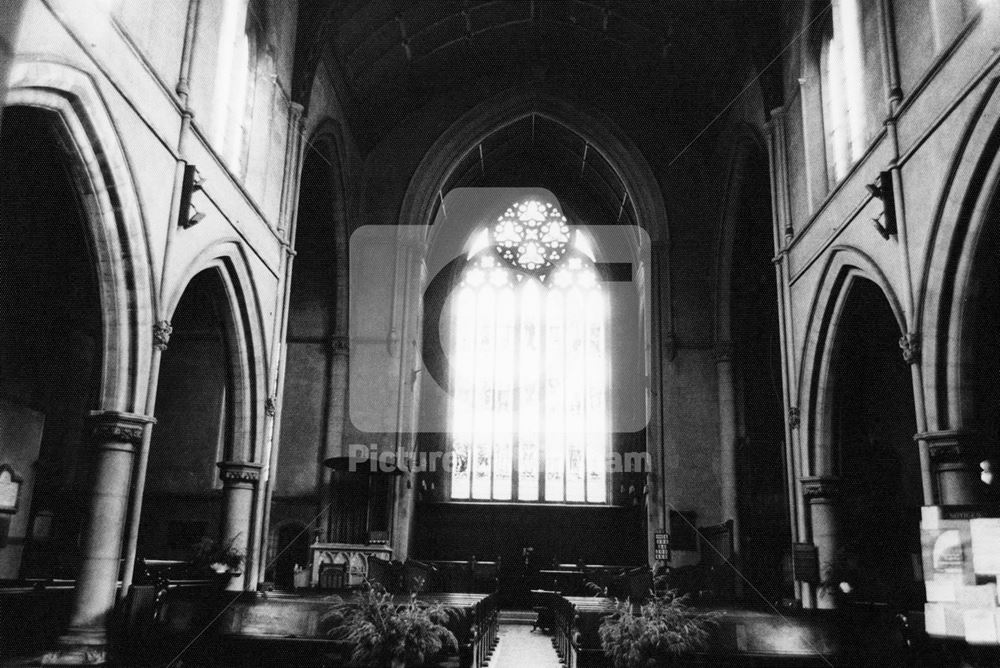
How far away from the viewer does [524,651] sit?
13766mm

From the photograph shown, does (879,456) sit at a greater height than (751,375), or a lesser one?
lesser

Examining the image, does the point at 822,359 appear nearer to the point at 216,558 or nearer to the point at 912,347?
the point at 912,347

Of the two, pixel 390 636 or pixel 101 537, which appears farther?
pixel 101 537

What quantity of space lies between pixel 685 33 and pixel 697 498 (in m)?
10.1

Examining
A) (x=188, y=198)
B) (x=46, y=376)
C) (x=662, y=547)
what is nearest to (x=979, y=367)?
(x=188, y=198)

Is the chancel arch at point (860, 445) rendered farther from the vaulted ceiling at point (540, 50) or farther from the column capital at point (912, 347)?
the vaulted ceiling at point (540, 50)

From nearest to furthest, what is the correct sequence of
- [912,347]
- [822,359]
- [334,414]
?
[912,347] → [822,359] → [334,414]

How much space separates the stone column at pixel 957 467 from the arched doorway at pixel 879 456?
403cm

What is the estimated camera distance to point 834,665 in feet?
27.6

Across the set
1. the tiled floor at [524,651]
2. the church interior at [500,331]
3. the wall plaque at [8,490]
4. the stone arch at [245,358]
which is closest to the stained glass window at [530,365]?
the church interior at [500,331]

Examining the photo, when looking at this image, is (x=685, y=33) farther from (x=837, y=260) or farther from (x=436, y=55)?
(x=837, y=260)

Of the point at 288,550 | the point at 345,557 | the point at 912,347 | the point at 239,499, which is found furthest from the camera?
the point at 288,550

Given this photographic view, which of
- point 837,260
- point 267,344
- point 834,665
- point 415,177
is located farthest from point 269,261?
point 834,665

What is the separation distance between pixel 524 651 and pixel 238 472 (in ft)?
17.5
